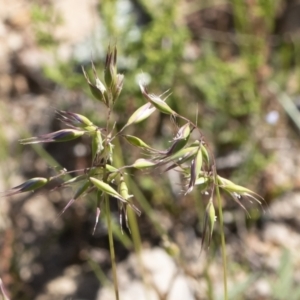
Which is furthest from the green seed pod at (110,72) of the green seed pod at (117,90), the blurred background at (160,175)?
the blurred background at (160,175)

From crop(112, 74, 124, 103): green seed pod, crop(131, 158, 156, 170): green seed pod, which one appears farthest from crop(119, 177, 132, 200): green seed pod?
crop(112, 74, 124, 103): green seed pod

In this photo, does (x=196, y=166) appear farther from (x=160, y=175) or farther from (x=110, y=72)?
(x=160, y=175)

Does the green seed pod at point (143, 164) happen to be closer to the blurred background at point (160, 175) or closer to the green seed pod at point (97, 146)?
the green seed pod at point (97, 146)

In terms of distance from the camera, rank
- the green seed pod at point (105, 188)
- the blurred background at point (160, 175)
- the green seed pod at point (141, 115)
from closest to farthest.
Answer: the green seed pod at point (105, 188) < the green seed pod at point (141, 115) < the blurred background at point (160, 175)

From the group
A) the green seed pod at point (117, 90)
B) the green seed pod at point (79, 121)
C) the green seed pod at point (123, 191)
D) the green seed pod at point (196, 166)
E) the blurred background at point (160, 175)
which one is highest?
the green seed pod at point (117, 90)

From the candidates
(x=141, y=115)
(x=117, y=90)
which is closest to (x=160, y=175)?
(x=141, y=115)

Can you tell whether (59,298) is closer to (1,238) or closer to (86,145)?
(1,238)

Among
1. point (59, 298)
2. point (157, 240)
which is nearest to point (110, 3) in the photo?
point (157, 240)

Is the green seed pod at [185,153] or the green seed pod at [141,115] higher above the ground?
the green seed pod at [141,115]
